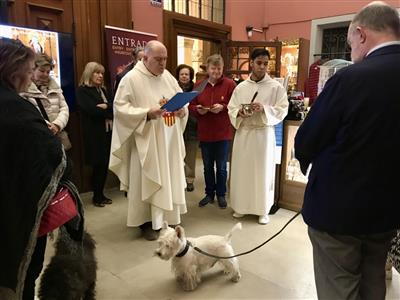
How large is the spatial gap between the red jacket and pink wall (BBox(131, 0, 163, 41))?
1.57 m

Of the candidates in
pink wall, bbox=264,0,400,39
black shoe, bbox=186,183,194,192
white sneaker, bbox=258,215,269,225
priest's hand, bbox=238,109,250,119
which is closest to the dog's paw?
white sneaker, bbox=258,215,269,225

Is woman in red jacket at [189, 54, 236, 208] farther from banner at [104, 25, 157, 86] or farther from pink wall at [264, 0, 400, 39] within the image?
pink wall at [264, 0, 400, 39]

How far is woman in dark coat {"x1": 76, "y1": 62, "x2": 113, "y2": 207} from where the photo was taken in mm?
3445

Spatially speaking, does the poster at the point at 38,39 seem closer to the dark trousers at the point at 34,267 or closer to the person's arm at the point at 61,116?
the person's arm at the point at 61,116

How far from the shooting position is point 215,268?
7.77 ft

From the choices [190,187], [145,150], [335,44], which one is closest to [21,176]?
[145,150]

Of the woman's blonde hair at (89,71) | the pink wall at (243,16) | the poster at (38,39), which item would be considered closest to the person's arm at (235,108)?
the woman's blonde hair at (89,71)

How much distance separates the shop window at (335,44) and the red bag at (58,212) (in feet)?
21.7

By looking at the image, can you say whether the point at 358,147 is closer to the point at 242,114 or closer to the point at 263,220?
the point at 242,114

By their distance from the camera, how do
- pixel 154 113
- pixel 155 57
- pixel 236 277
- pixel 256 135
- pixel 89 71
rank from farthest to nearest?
pixel 89 71 < pixel 256 135 < pixel 155 57 < pixel 154 113 < pixel 236 277

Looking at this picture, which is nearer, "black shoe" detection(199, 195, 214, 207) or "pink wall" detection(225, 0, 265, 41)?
"black shoe" detection(199, 195, 214, 207)

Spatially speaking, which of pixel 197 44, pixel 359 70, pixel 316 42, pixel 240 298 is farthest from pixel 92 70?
pixel 316 42

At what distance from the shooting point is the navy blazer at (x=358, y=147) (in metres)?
1.08

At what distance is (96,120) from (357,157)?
9.44 feet
